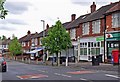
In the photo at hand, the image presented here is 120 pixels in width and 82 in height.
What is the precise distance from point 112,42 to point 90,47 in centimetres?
741

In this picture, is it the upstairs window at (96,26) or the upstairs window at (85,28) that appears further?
the upstairs window at (85,28)

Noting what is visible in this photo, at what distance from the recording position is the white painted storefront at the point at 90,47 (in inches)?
1745

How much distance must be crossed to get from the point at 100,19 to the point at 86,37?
5.55m

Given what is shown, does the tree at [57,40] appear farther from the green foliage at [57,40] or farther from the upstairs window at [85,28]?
the upstairs window at [85,28]

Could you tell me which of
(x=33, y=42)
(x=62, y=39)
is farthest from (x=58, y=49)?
(x=33, y=42)

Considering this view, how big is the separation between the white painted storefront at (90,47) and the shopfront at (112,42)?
1.84 m

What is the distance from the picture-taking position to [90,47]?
48.1 metres

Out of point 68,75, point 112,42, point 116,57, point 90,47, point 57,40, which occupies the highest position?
point 57,40

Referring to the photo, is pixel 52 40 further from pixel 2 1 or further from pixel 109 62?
pixel 2 1

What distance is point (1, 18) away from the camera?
42.7 feet

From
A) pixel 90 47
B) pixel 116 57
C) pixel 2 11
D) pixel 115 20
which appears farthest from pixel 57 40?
pixel 2 11

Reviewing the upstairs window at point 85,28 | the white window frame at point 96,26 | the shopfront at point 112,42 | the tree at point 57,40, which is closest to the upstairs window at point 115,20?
the shopfront at point 112,42

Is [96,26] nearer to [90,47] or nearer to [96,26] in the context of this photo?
[96,26]

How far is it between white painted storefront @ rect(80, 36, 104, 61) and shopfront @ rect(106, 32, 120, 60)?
6.03ft
